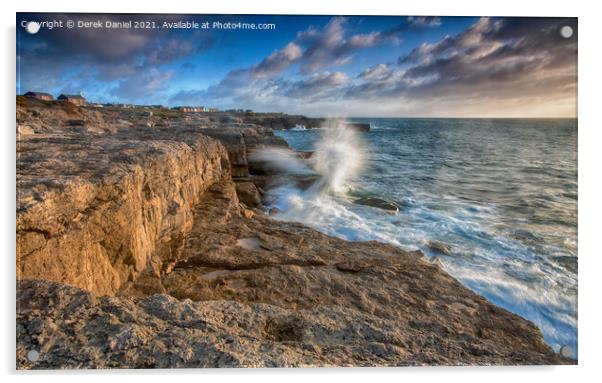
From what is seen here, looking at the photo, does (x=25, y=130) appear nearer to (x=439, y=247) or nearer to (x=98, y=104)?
(x=98, y=104)

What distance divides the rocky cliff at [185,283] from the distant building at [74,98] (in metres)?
0.22

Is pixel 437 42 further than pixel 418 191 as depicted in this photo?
No

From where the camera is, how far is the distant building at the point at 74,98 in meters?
4.51

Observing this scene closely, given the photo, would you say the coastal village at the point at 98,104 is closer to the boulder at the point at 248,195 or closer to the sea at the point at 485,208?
the sea at the point at 485,208

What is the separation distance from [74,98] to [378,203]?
535 cm

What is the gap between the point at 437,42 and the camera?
4434 millimetres

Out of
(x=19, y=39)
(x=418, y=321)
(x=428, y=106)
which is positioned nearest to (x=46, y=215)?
(x=19, y=39)

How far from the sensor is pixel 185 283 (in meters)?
3.80

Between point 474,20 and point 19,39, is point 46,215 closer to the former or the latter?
point 19,39

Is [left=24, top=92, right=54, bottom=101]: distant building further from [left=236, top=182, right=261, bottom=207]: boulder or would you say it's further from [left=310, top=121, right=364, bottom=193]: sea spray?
[left=310, top=121, right=364, bottom=193]: sea spray

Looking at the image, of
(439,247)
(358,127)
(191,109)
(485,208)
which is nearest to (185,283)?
(191,109)

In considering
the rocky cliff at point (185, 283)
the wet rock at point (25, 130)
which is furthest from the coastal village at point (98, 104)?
the wet rock at point (25, 130)

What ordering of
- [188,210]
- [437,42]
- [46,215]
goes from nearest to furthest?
[46,215] → [437,42] → [188,210]

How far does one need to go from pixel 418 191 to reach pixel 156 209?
4.12 m
